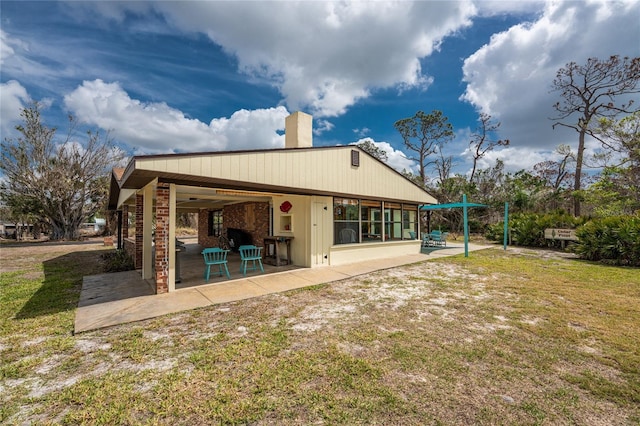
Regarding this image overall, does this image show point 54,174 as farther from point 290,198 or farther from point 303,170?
point 303,170

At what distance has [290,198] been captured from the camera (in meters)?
9.02

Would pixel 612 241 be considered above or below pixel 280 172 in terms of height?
below

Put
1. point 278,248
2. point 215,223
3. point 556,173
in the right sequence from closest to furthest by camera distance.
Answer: point 278,248 → point 215,223 → point 556,173

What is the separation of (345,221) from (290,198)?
2.15m

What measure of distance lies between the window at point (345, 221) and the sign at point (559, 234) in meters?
11.6

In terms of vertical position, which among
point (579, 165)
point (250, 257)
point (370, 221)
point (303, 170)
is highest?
point (579, 165)

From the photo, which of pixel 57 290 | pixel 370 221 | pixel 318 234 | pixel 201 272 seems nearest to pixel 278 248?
pixel 318 234

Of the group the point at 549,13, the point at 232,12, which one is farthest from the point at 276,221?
the point at 549,13

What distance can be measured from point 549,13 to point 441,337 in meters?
11.4

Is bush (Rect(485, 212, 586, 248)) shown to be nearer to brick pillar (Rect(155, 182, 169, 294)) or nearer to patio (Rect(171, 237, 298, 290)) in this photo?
patio (Rect(171, 237, 298, 290))

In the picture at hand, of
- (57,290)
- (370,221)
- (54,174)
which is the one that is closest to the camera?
(57,290)

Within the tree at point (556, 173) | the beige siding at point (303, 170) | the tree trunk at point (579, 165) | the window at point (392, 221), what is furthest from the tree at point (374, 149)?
the window at point (392, 221)

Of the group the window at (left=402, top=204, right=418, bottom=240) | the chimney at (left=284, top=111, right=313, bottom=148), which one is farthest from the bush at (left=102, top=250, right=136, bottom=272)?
the window at (left=402, top=204, right=418, bottom=240)

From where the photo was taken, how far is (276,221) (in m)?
9.77
